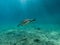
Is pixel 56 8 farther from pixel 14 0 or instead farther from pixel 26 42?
pixel 14 0

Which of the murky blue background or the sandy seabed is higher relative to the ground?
the murky blue background

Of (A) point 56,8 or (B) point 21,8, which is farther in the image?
(B) point 21,8

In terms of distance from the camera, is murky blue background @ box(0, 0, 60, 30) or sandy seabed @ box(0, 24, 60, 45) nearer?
sandy seabed @ box(0, 24, 60, 45)

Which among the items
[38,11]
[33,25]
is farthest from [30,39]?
[38,11]

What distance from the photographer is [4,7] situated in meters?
58.7

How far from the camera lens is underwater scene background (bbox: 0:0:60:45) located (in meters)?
6.21

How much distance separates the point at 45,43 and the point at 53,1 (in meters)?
21.0

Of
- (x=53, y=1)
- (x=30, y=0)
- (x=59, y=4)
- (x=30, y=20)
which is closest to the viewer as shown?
(x=30, y=20)

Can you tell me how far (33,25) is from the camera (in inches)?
532

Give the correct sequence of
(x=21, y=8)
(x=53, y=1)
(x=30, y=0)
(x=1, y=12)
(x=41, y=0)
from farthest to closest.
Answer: (x=1, y=12)
(x=21, y=8)
(x=30, y=0)
(x=41, y=0)
(x=53, y=1)

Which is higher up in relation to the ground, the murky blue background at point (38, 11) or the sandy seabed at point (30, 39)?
the murky blue background at point (38, 11)

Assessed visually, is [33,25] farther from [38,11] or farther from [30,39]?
[38,11]

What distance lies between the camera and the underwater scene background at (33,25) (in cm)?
621

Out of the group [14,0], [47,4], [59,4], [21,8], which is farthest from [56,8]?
[14,0]
